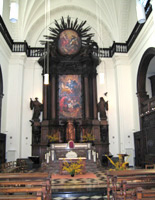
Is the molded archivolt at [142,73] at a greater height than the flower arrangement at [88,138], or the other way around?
the molded archivolt at [142,73]

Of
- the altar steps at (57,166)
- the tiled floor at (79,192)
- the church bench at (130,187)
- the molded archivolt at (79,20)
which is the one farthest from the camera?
the molded archivolt at (79,20)

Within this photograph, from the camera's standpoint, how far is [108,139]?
1580cm

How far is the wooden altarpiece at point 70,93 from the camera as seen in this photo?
49.6ft

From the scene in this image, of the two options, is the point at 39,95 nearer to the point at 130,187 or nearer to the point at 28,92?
the point at 28,92

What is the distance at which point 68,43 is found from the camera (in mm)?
16359

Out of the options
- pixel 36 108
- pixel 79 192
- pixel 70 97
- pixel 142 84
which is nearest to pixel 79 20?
pixel 70 97

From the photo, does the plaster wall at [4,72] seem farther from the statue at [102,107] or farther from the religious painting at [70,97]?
the statue at [102,107]

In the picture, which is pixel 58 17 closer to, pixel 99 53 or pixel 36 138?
pixel 99 53

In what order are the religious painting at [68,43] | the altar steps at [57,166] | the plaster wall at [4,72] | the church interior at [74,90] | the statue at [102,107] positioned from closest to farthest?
1. the altar steps at [57,166]
2. the plaster wall at [4,72]
3. the church interior at [74,90]
4. the statue at [102,107]
5. the religious painting at [68,43]

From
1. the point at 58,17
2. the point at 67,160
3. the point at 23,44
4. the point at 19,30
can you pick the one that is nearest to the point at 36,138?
the point at 67,160

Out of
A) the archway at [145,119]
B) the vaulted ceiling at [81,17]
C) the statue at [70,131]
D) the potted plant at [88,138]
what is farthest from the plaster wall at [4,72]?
the archway at [145,119]

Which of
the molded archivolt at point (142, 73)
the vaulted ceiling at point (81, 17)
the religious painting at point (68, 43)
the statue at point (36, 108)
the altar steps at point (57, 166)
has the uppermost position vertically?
the vaulted ceiling at point (81, 17)

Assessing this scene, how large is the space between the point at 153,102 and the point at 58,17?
10.8 meters

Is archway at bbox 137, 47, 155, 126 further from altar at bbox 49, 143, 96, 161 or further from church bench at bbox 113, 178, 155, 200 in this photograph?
church bench at bbox 113, 178, 155, 200
